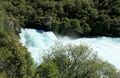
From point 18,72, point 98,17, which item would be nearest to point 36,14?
point 98,17

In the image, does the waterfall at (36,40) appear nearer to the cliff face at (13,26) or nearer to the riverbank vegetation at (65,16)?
the cliff face at (13,26)

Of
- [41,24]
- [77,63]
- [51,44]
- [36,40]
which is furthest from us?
[41,24]

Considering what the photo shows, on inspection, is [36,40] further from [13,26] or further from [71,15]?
[71,15]

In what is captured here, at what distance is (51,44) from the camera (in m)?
60.7

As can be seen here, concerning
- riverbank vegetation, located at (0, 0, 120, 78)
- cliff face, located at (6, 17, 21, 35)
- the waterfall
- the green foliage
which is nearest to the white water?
the waterfall

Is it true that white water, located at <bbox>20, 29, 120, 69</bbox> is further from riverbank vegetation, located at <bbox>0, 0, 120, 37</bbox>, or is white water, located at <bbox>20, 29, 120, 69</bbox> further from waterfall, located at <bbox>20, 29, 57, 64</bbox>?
riverbank vegetation, located at <bbox>0, 0, 120, 37</bbox>

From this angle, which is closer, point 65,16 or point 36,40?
point 36,40

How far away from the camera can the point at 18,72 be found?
3441 centimetres

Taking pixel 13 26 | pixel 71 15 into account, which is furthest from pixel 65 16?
pixel 13 26

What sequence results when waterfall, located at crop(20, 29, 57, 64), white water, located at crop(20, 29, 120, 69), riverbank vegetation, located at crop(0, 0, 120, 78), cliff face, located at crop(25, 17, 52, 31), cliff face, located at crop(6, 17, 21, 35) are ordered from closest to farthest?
white water, located at crop(20, 29, 120, 69) → cliff face, located at crop(6, 17, 21, 35) → waterfall, located at crop(20, 29, 57, 64) → riverbank vegetation, located at crop(0, 0, 120, 78) → cliff face, located at crop(25, 17, 52, 31)

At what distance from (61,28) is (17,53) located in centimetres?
3943

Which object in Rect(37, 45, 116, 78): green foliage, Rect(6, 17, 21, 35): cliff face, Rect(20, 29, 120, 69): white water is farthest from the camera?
Rect(6, 17, 21, 35): cliff face

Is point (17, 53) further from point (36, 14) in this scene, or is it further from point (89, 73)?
point (36, 14)

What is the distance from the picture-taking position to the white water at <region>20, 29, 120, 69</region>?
185ft
